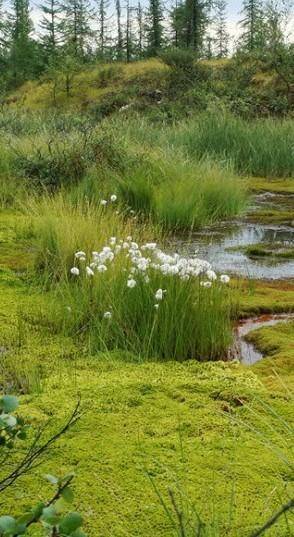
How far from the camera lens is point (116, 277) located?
3.97m

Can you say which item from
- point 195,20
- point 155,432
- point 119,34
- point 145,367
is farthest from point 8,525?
point 119,34

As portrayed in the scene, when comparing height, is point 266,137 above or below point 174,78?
below

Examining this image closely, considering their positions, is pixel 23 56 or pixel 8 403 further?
pixel 23 56

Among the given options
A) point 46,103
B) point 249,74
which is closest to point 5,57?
point 46,103

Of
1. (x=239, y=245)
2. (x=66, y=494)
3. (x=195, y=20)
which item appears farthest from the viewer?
(x=195, y=20)

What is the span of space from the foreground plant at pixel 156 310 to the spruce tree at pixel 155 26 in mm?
43053

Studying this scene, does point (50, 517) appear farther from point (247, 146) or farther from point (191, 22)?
point (191, 22)

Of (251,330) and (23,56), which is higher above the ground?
(23,56)

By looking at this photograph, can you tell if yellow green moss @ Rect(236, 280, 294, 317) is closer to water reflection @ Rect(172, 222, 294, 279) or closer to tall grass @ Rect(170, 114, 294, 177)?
water reflection @ Rect(172, 222, 294, 279)

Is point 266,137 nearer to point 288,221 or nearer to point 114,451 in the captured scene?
point 288,221

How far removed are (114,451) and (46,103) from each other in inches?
1350

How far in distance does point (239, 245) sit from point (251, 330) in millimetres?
2770

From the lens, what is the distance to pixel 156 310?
11.6 ft

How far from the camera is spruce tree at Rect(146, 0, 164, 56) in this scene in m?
44.8
